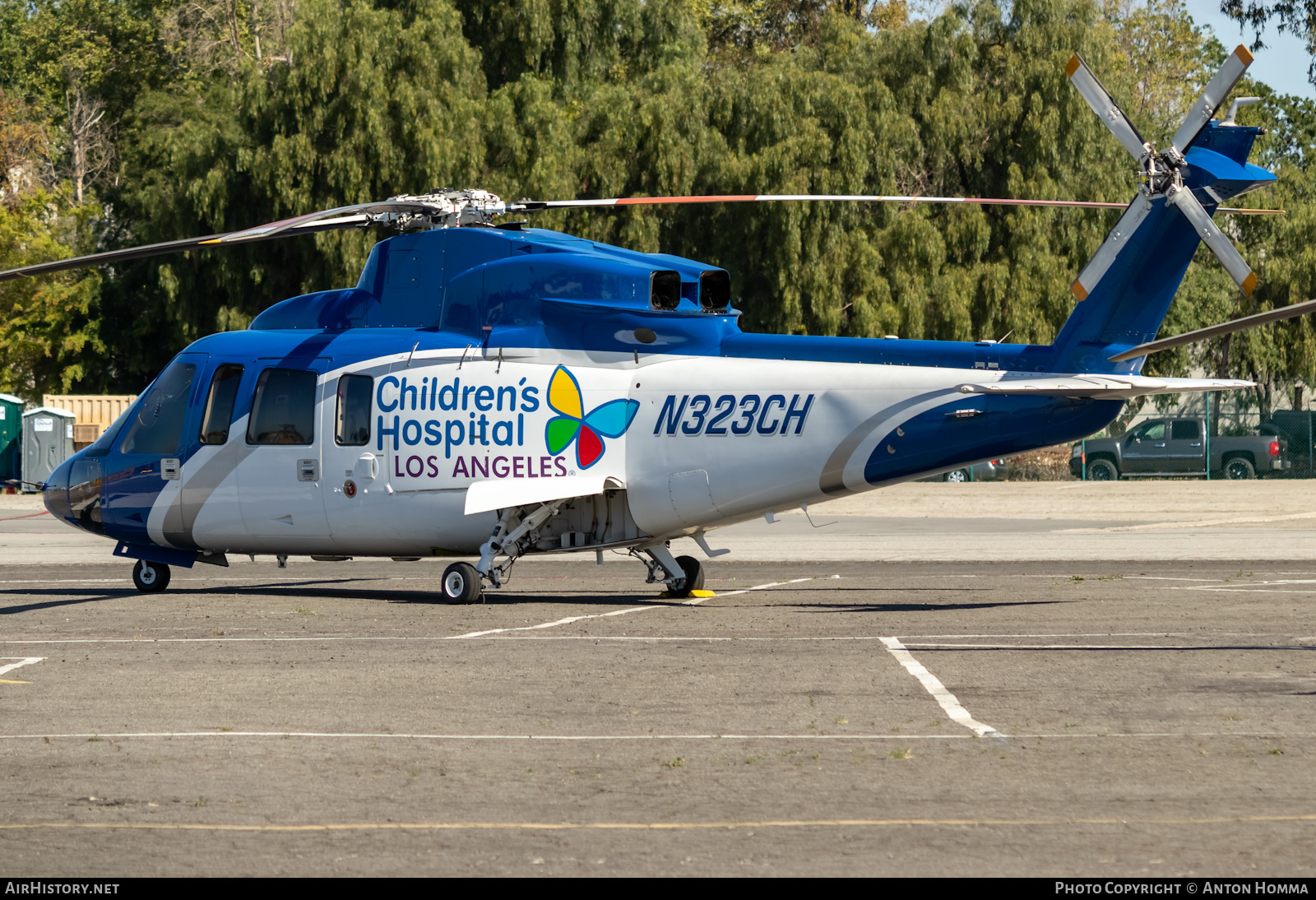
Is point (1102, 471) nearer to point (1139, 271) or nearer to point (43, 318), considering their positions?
point (1139, 271)

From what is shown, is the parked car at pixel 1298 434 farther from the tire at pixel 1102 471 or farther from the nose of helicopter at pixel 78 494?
the nose of helicopter at pixel 78 494

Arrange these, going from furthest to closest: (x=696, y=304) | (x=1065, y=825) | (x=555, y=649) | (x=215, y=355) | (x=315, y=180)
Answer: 1. (x=315, y=180)
2. (x=215, y=355)
3. (x=696, y=304)
4. (x=555, y=649)
5. (x=1065, y=825)

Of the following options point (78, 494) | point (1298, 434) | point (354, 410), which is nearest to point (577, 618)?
point (354, 410)

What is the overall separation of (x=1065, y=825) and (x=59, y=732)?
19.7ft

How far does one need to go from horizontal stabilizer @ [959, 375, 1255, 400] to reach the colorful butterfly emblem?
3798 millimetres

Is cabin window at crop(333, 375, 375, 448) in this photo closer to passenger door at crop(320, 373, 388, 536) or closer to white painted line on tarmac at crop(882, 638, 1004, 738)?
passenger door at crop(320, 373, 388, 536)

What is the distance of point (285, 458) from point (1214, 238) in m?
10.4

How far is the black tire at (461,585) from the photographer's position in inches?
643

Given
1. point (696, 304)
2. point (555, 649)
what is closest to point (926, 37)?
point (696, 304)

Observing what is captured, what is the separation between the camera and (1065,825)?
21.5 feet

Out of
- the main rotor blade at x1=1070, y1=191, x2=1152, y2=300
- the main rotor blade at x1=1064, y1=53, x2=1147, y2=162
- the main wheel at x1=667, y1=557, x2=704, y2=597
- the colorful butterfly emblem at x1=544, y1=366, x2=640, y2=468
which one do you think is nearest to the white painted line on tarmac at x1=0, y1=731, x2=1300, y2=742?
the main rotor blade at x1=1070, y1=191, x2=1152, y2=300

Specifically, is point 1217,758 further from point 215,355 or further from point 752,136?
point 752,136

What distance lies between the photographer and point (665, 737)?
28.9 ft

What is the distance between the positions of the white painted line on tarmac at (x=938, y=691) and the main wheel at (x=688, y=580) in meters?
4.34
